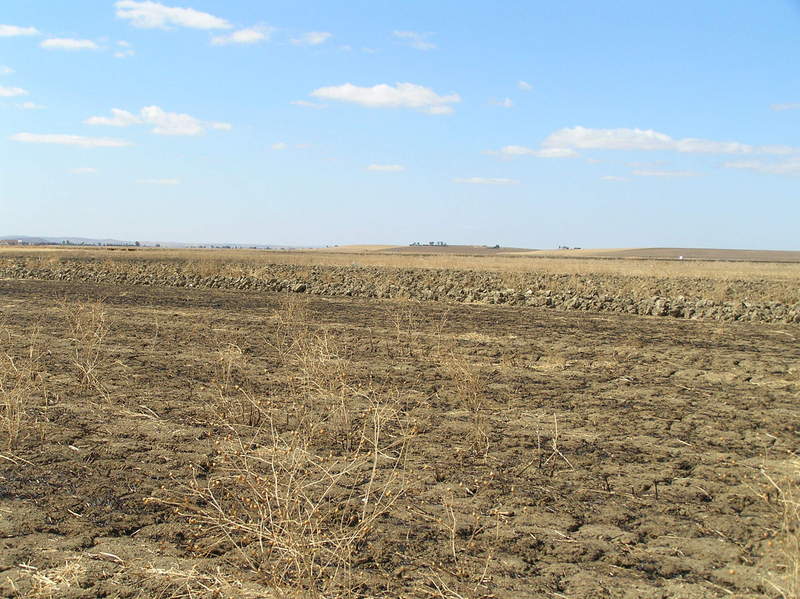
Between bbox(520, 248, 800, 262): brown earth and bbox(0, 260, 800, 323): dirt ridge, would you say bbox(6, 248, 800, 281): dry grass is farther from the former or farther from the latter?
bbox(520, 248, 800, 262): brown earth

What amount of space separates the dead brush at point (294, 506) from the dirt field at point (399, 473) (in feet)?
0.09

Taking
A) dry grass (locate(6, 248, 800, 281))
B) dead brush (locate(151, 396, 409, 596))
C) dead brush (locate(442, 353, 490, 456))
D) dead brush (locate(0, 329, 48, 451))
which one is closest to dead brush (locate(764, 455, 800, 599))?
dead brush (locate(151, 396, 409, 596))

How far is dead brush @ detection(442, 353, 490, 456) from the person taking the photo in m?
6.47

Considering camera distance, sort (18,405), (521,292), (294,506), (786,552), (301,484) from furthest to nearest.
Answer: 1. (521,292)
2. (18,405)
3. (301,484)
4. (294,506)
5. (786,552)

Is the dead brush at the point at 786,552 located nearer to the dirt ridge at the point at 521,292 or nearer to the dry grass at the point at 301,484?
the dry grass at the point at 301,484

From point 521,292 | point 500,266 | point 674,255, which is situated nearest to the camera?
point 521,292

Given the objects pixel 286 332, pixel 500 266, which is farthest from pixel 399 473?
pixel 500 266

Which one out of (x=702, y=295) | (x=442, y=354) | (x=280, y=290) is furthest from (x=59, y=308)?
(x=702, y=295)

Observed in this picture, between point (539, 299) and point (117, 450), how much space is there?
16.9 metres

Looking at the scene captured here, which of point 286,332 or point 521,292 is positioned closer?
point 286,332

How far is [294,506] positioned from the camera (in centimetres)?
389

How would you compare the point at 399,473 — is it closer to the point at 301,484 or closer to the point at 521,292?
the point at 301,484

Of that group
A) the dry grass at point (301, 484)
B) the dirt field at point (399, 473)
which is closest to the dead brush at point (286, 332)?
the dirt field at point (399, 473)

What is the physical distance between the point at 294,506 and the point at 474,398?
13.3 ft
